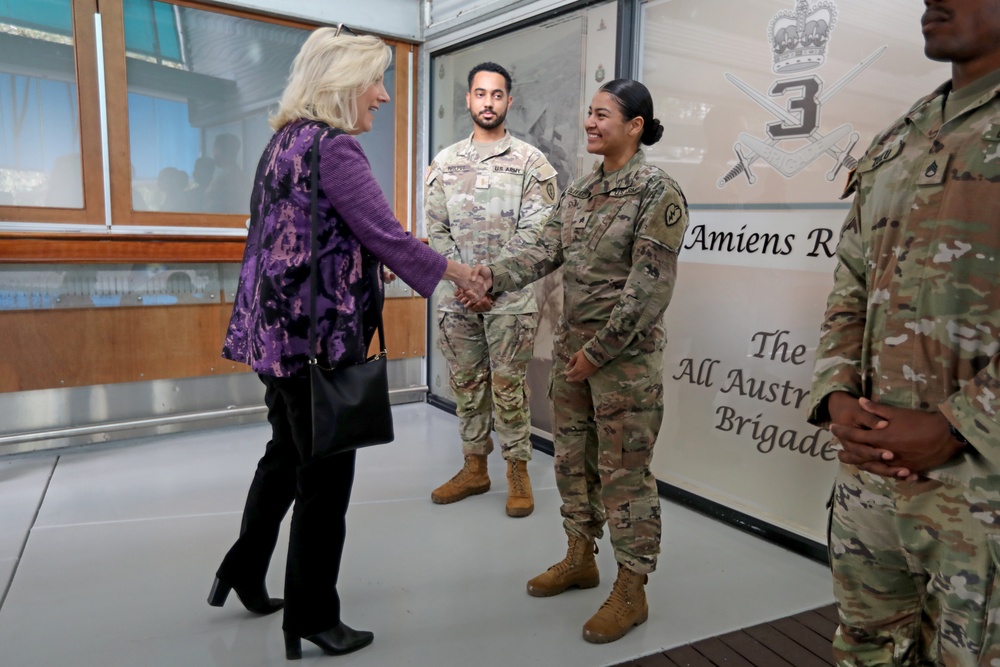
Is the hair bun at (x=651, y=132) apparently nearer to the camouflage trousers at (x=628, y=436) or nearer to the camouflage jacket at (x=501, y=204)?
the camouflage trousers at (x=628, y=436)

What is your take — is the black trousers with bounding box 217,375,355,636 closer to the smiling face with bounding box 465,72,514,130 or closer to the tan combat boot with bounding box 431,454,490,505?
the tan combat boot with bounding box 431,454,490,505

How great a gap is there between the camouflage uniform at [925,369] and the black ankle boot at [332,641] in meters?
1.31

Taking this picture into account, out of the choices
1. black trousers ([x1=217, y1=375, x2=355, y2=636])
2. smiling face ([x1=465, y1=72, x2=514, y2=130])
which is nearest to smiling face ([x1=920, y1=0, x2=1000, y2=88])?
black trousers ([x1=217, y1=375, x2=355, y2=636])

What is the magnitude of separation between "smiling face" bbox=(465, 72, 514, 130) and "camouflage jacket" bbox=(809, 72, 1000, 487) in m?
2.18

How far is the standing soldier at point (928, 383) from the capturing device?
43.8 inches

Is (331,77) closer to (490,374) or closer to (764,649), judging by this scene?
(490,374)

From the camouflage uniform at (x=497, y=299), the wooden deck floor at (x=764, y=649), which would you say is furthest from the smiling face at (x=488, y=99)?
the wooden deck floor at (x=764, y=649)

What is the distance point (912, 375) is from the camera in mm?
1199

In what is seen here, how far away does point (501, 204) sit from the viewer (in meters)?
3.29

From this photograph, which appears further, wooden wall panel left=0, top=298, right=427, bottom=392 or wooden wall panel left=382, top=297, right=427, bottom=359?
wooden wall panel left=382, top=297, right=427, bottom=359

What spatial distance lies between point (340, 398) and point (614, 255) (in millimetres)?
862

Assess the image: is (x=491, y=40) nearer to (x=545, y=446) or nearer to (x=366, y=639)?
(x=545, y=446)

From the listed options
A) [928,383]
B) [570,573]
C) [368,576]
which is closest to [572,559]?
[570,573]

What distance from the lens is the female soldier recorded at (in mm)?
2039
